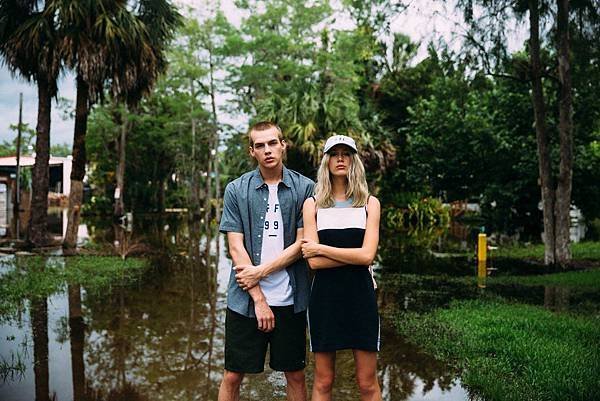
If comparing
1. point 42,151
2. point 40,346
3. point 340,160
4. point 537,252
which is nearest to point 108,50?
point 42,151

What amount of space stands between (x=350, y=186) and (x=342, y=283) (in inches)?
19.8

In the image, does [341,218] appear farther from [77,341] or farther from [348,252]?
[77,341]

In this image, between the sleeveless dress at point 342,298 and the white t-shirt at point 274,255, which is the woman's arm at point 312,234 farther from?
the white t-shirt at point 274,255

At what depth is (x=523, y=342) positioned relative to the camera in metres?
5.78

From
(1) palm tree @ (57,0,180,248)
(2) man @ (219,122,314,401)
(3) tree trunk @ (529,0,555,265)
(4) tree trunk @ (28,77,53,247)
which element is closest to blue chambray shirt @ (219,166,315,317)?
(2) man @ (219,122,314,401)

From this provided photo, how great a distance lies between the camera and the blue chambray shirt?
10.7ft

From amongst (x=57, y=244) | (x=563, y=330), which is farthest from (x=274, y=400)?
(x=57, y=244)

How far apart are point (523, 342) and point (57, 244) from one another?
1307 cm

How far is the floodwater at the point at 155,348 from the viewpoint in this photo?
4773mm

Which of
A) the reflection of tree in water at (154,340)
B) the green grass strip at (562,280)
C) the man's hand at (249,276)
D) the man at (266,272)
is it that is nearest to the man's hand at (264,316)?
the man at (266,272)

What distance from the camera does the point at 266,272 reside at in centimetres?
314

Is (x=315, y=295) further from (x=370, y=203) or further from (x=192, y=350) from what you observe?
(x=192, y=350)

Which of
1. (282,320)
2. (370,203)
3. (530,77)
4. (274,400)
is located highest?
(530,77)

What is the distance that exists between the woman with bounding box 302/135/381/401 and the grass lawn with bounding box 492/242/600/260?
1197 centimetres
